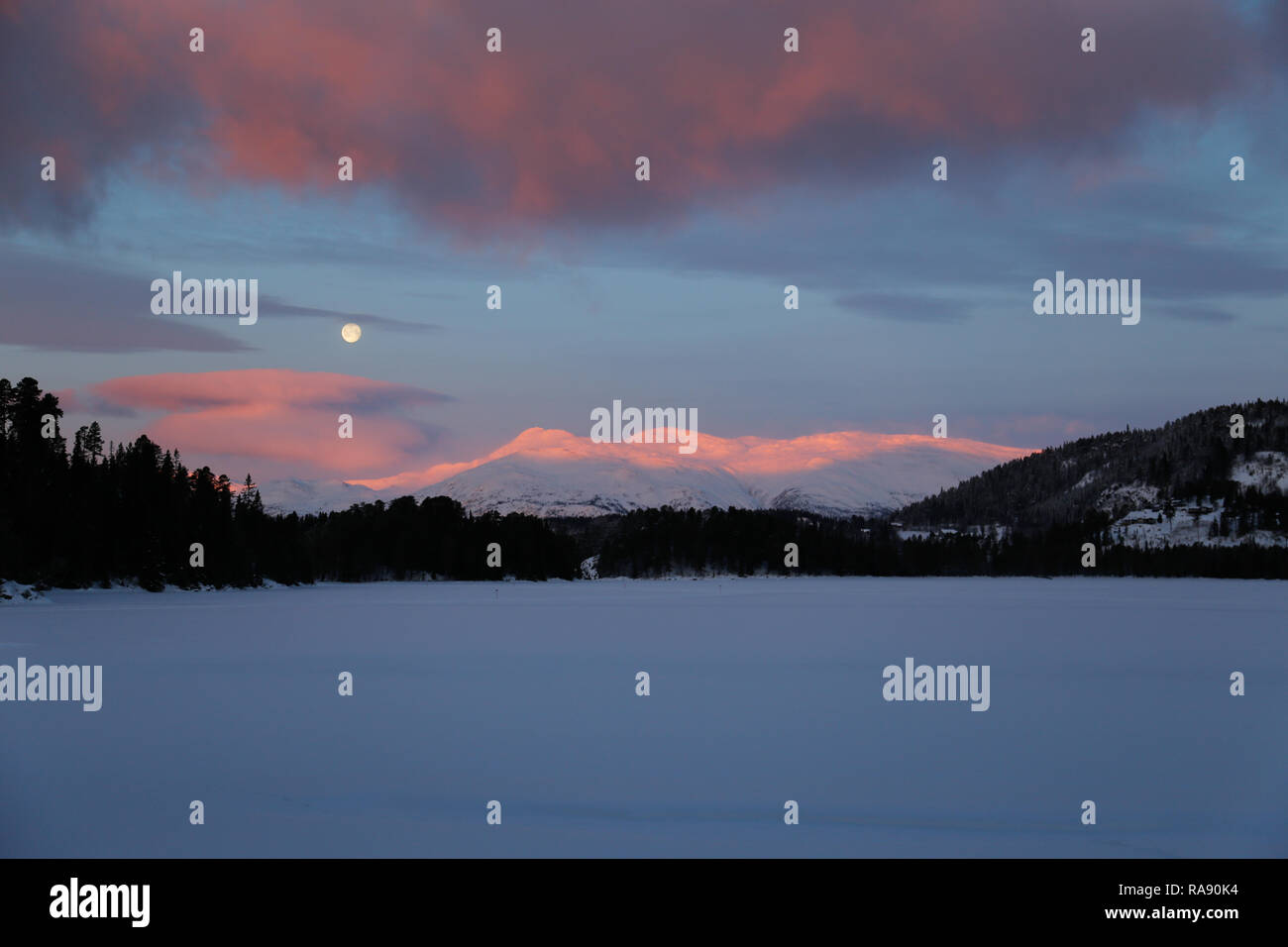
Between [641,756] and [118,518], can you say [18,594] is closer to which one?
[118,518]

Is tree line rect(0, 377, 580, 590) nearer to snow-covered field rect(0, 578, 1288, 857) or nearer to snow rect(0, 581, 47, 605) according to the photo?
snow rect(0, 581, 47, 605)

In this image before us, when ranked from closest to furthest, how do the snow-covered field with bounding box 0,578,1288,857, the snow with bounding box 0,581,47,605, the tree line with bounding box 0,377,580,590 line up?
the snow-covered field with bounding box 0,578,1288,857
the snow with bounding box 0,581,47,605
the tree line with bounding box 0,377,580,590

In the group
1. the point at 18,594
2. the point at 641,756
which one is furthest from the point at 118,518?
the point at 641,756

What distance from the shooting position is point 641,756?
57.0ft

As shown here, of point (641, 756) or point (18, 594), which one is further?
point (18, 594)

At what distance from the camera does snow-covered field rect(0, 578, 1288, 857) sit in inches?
505

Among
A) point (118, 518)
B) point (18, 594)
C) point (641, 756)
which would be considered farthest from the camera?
point (118, 518)

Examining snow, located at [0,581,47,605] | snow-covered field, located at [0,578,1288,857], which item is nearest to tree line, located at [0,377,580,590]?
snow, located at [0,581,47,605]

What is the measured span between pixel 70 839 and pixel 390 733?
23.2 ft

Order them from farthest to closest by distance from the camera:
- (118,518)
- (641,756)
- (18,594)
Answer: (118,518) → (18,594) → (641,756)

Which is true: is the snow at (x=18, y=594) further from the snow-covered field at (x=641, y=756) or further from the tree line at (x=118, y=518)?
the snow-covered field at (x=641, y=756)

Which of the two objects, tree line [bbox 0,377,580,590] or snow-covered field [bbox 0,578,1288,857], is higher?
tree line [bbox 0,377,580,590]
